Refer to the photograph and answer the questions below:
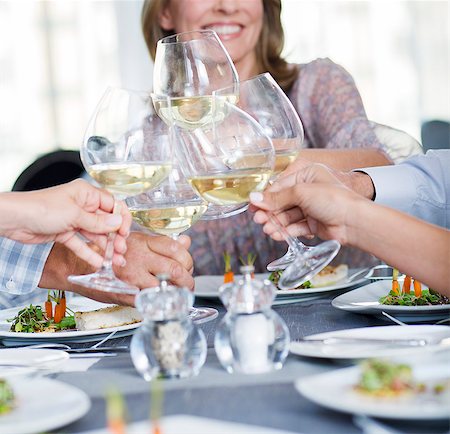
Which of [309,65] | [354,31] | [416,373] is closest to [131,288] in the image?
[416,373]

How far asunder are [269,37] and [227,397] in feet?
7.58

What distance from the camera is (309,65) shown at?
126 inches

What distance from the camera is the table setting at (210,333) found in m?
1.00

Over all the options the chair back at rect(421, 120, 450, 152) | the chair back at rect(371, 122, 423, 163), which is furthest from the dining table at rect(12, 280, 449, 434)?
the chair back at rect(421, 120, 450, 152)

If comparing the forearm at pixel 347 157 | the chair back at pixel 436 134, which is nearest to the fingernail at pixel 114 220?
the forearm at pixel 347 157

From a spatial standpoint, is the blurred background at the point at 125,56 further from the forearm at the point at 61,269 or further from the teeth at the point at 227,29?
the forearm at the point at 61,269

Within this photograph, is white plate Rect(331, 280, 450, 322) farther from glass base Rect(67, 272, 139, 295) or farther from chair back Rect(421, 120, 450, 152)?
chair back Rect(421, 120, 450, 152)

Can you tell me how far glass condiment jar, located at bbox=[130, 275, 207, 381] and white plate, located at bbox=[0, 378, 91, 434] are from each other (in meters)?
0.13

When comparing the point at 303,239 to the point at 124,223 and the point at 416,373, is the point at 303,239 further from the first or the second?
the point at 416,373

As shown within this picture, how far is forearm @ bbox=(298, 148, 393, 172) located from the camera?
2527mm

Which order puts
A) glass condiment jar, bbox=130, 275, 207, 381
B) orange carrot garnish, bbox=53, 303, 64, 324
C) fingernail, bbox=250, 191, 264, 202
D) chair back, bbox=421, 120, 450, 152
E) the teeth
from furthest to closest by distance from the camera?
1. chair back, bbox=421, 120, 450, 152
2. the teeth
3. orange carrot garnish, bbox=53, 303, 64, 324
4. fingernail, bbox=250, 191, 264, 202
5. glass condiment jar, bbox=130, 275, 207, 381

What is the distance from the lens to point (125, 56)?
6941mm

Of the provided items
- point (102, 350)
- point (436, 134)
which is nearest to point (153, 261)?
point (102, 350)

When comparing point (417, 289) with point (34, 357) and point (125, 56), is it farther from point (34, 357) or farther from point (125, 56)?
point (125, 56)
